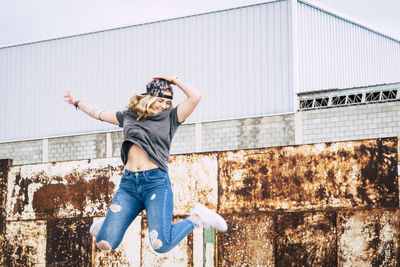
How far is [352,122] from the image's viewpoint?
2150 centimetres

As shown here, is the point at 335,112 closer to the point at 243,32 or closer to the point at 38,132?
the point at 243,32

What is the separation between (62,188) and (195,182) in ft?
4.92

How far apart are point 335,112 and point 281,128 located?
7.50 ft

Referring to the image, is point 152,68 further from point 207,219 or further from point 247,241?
point 207,219

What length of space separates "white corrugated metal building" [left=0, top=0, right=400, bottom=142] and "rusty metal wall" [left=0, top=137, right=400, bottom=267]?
58.8ft

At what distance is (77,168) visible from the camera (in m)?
5.73

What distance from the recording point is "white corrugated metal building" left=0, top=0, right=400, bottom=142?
23797 mm

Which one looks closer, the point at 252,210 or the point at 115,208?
the point at 115,208

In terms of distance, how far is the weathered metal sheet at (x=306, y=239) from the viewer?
470cm

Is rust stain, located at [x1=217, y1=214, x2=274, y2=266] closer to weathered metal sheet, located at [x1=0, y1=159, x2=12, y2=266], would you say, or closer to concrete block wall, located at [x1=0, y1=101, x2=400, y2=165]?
weathered metal sheet, located at [x1=0, y1=159, x2=12, y2=266]

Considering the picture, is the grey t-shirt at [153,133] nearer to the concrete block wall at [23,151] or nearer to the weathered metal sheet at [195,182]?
the weathered metal sheet at [195,182]

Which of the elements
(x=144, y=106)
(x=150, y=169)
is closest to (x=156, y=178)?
(x=150, y=169)

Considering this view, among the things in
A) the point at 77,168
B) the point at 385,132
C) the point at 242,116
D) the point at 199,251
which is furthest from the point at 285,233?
the point at 242,116

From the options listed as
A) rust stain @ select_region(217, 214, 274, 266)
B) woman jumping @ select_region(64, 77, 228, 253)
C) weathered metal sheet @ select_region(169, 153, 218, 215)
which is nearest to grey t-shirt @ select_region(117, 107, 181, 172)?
woman jumping @ select_region(64, 77, 228, 253)
